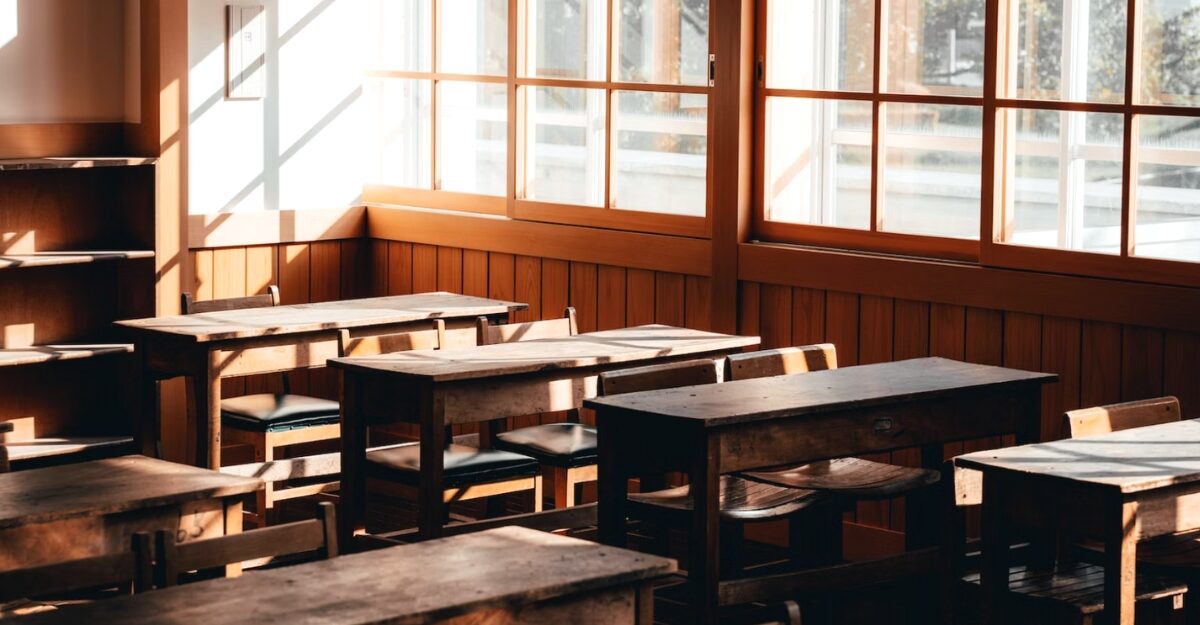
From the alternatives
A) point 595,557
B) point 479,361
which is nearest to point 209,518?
point 595,557

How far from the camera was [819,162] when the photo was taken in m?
6.55

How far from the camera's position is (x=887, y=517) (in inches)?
246

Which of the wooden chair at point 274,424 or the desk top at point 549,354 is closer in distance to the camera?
the desk top at point 549,354

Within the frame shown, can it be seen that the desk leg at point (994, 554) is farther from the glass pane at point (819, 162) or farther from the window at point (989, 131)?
the glass pane at point (819, 162)

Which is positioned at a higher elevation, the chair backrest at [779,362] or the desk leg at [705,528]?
the chair backrest at [779,362]

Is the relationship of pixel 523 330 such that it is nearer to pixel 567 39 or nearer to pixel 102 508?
pixel 567 39

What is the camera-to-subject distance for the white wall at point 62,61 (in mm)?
6766

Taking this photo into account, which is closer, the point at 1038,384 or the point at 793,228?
→ the point at 1038,384

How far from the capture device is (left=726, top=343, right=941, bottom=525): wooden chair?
5.12 metres

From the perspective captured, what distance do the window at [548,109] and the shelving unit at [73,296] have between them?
1.37 meters

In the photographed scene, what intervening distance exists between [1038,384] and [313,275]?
12.2 feet

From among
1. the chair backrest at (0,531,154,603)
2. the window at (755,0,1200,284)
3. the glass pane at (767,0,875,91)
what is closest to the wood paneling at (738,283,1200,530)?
the window at (755,0,1200,284)

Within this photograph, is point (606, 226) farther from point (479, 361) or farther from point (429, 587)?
point (429, 587)

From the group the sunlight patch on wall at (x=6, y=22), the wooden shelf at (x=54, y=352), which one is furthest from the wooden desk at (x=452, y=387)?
the sunlight patch on wall at (x=6, y=22)
